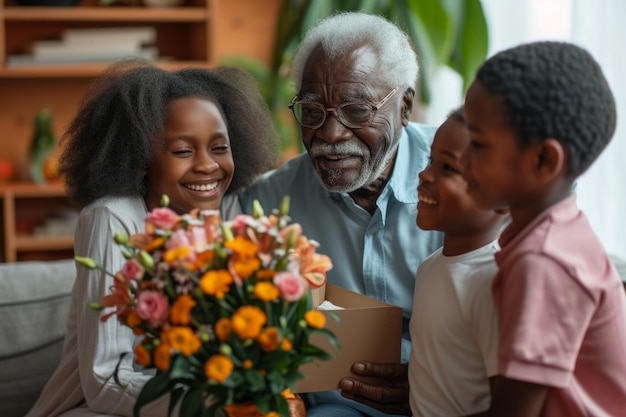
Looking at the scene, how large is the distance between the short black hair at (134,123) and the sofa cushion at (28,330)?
15.4 inches

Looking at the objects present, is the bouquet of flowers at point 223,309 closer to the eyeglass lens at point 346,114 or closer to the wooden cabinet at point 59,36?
the eyeglass lens at point 346,114

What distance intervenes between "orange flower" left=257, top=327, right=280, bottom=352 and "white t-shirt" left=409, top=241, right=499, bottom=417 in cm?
33

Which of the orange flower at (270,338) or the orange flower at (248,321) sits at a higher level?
the orange flower at (248,321)

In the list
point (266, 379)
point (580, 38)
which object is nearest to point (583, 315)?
point (266, 379)

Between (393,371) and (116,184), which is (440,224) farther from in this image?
(116,184)

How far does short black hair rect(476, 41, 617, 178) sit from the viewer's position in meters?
1.20

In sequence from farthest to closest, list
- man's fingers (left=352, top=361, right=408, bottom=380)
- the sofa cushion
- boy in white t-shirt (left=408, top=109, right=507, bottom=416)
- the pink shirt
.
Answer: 1. the sofa cushion
2. man's fingers (left=352, top=361, right=408, bottom=380)
3. boy in white t-shirt (left=408, top=109, right=507, bottom=416)
4. the pink shirt

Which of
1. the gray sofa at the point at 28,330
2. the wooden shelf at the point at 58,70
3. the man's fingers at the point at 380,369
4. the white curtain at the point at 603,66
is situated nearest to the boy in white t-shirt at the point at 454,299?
the man's fingers at the point at 380,369

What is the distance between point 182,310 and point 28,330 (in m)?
1.12

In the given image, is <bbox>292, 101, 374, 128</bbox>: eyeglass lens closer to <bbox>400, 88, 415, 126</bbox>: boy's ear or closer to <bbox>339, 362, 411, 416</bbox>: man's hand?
<bbox>400, 88, 415, 126</bbox>: boy's ear

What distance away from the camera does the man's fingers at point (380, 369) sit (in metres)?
1.60

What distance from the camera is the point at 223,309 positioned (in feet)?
4.04

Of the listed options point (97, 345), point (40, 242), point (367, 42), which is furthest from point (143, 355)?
point (40, 242)

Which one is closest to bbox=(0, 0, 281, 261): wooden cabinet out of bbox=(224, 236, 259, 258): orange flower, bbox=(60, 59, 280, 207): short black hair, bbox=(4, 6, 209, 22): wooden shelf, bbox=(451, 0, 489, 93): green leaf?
bbox=(4, 6, 209, 22): wooden shelf
